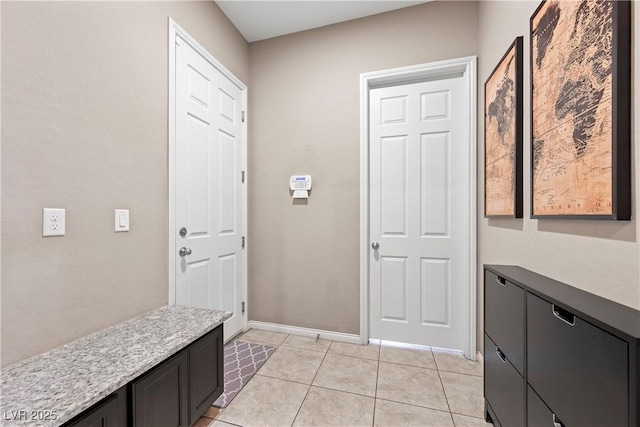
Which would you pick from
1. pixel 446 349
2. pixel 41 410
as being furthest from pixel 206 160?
pixel 446 349

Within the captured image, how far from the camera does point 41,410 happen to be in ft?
2.54

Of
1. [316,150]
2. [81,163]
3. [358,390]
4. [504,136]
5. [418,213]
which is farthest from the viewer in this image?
[316,150]

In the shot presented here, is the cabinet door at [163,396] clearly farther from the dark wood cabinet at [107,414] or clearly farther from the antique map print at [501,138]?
the antique map print at [501,138]

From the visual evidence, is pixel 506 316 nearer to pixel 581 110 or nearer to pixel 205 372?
pixel 581 110

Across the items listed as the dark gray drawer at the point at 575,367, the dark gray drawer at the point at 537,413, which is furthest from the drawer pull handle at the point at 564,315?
the dark gray drawer at the point at 537,413

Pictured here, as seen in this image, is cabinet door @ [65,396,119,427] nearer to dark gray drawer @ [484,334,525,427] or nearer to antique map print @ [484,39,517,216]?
dark gray drawer @ [484,334,525,427]

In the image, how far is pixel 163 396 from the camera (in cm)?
116

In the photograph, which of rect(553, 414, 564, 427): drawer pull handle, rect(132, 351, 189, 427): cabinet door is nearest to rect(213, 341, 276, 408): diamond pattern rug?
rect(132, 351, 189, 427): cabinet door

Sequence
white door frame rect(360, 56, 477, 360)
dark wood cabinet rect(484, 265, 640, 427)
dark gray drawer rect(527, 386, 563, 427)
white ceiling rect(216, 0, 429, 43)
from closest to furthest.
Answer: dark wood cabinet rect(484, 265, 640, 427) < dark gray drawer rect(527, 386, 563, 427) < white door frame rect(360, 56, 477, 360) < white ceiling rect(216, 0, 429, 43)

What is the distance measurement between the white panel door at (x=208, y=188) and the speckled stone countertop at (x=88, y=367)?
535 mm

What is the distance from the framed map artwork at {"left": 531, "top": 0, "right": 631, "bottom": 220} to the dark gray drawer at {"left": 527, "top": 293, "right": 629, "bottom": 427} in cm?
38

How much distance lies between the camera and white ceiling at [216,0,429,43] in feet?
7.25

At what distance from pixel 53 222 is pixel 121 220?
1.03ft

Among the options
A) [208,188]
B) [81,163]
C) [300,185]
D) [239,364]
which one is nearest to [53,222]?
[81,163]
